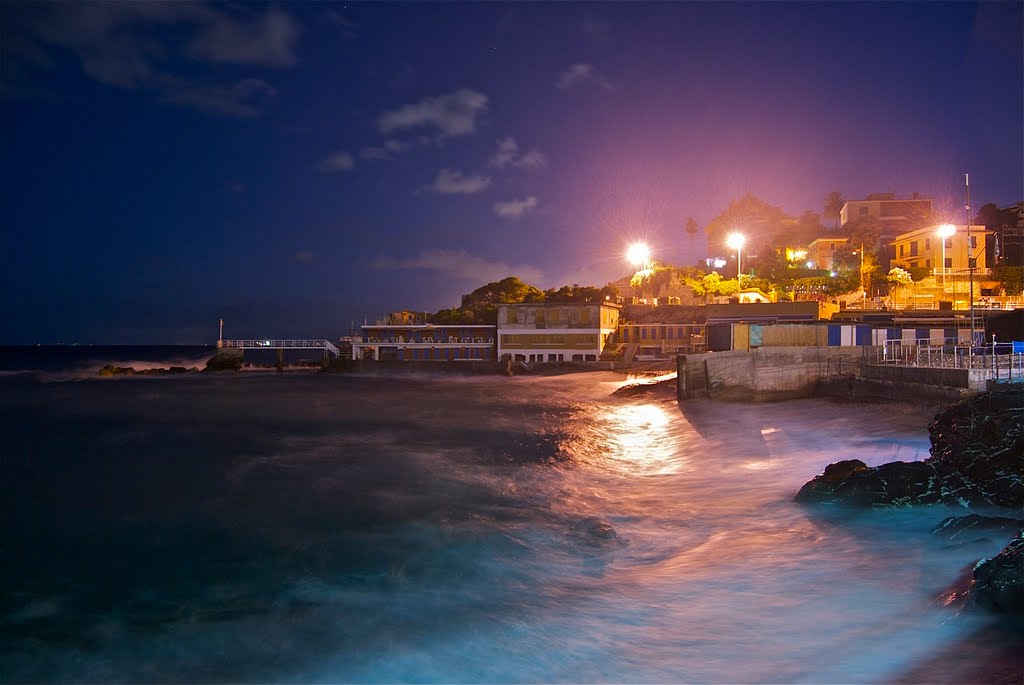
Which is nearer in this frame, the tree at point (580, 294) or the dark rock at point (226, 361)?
the tree at point (580, 294)

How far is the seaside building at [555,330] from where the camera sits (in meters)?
60.5

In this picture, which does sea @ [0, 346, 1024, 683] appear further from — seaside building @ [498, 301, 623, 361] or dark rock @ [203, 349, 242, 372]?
dark rock @ [203, 349, 242, 372]

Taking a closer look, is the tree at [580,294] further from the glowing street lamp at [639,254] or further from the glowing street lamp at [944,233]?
the glowing street lamp at [944,233]

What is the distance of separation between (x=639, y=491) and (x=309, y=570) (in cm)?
813

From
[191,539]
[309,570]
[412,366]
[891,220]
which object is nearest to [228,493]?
[191,539]

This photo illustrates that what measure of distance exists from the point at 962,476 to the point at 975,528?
2.27 meters

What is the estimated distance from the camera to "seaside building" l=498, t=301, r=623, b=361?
199 ft

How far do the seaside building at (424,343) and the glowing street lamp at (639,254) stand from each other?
74.4 ft

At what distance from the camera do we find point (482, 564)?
33.8ft

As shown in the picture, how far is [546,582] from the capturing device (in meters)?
9.32

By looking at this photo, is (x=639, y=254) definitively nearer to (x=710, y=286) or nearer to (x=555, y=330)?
(x=710, y=286)

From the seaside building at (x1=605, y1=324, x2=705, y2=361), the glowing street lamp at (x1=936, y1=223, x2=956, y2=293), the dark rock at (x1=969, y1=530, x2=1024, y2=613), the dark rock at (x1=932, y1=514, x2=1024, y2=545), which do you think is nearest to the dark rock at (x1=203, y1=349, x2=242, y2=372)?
the seaside building at (x1=605, y1=324, x2=705, y2=361)

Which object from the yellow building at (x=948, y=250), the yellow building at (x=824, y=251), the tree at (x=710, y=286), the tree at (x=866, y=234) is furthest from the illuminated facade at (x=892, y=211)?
the tree at (x=710, y=286)

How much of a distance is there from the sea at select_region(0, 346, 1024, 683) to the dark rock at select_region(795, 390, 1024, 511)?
49 cm
